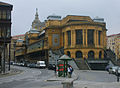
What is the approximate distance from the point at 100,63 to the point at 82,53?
6652 mm

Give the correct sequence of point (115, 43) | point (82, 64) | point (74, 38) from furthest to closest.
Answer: point (115, 43) → point (74, 38) → point (82, 64)

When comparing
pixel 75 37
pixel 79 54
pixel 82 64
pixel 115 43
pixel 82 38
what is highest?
pixel 115 43

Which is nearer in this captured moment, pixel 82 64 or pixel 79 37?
pixel 82 64

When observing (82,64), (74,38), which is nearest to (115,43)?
(74,38)

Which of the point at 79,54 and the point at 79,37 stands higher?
the point at 79,37

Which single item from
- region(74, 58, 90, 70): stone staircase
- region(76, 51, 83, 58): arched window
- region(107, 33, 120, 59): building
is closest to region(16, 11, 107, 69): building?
region(76, 51, 83, 58): arched window

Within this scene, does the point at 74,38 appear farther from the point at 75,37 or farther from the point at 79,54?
the point at 79,54

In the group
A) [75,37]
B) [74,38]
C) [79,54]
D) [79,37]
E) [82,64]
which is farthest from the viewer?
[79,54]

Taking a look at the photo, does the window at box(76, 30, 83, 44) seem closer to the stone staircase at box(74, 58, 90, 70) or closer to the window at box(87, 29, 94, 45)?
the window at box(87, 29, 94, 45)

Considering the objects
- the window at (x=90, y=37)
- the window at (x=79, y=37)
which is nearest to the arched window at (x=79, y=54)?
the window at (x=79, y=37)

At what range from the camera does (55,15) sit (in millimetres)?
81500

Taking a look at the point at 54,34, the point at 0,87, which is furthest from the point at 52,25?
the point at 0,87

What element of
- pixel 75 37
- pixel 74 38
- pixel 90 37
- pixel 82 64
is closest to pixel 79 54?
pixel 74 38

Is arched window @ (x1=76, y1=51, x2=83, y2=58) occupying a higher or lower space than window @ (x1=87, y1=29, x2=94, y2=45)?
lower
